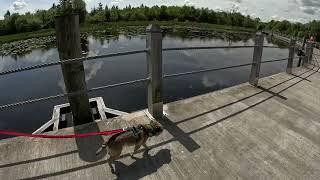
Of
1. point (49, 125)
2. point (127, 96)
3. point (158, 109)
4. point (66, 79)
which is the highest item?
point (66, 79)

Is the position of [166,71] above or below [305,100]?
below

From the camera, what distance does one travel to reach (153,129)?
267cm

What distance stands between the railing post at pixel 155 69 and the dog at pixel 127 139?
771mm

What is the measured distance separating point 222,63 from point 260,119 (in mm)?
15610

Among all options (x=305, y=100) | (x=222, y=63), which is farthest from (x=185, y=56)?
(x=305, y=100)

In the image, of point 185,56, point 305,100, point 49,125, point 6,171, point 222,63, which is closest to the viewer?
point 6,171

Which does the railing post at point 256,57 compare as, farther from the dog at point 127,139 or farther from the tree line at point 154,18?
the tree line at point 154,18

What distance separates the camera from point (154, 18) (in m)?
83.2

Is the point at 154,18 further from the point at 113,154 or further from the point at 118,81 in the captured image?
the point at 113,154

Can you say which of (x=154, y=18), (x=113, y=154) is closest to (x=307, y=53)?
(x=113, y=154)

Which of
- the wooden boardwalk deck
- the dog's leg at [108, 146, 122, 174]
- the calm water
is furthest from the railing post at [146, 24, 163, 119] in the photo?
the calm water

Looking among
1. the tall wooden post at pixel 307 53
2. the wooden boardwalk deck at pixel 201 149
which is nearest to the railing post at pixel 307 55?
the tall wooden post at pixel 307 53

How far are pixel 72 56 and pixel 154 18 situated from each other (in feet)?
273

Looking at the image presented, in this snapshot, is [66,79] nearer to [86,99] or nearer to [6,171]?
[86,99]
